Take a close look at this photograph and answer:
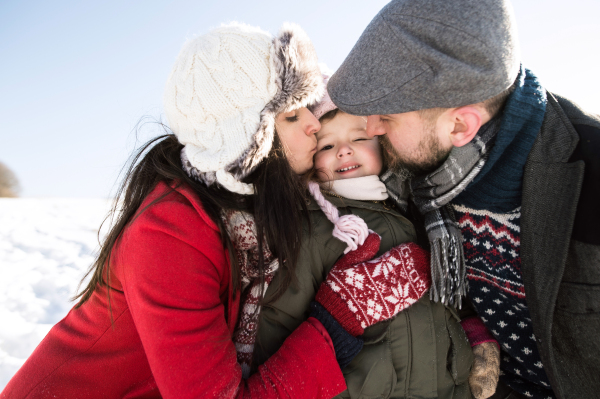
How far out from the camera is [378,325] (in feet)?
5.18

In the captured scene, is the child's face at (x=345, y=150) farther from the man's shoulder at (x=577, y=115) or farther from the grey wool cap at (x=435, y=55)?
the man's shoulder at (x=577, y=115)

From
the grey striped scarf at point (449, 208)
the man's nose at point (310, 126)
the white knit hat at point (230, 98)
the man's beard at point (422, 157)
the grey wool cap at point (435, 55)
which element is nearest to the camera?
the grey wool cap at point (435, 55)

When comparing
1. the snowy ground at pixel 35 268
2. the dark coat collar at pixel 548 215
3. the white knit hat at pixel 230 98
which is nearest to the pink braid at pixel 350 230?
the white knit hat at pixel 230 98

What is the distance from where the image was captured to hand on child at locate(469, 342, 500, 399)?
1702 millimetres

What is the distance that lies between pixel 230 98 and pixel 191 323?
0.87 m

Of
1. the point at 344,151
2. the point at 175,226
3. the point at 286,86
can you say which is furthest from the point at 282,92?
the point at 175,226

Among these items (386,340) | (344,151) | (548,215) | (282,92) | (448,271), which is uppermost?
(282,92)

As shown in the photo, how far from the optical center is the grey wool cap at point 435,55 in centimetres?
133

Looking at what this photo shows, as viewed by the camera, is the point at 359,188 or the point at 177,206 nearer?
the point at 177,206

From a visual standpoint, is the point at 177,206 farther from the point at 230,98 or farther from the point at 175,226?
the point at 230,98

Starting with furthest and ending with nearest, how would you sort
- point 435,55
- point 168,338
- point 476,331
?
point 476,331 → point 435,55 → point 168,338

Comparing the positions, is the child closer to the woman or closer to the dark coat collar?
the woman

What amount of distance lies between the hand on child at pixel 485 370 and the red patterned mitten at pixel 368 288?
481 mm

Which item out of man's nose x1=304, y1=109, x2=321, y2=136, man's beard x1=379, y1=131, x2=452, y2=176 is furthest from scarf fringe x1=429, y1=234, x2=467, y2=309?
man's nose x1=304, y1=109, x2=321, y2=136
